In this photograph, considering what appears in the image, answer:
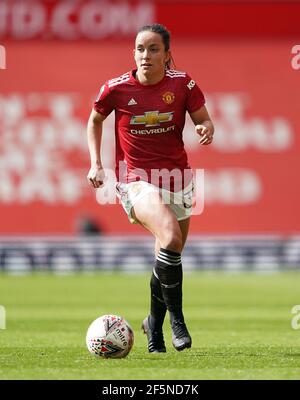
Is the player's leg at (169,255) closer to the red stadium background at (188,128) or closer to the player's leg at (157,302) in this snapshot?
the player's leg at (157,302)

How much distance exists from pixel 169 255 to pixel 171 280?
0.21 meters

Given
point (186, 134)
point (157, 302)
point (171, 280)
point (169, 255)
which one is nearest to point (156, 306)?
point (157, 302)

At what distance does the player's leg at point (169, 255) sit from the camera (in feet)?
28.4

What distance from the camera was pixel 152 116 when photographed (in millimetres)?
9102

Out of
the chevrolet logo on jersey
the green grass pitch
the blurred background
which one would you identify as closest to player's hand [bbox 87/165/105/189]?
the chevrolet logo on jersey

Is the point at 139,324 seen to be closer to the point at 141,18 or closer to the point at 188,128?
the point at 188,128

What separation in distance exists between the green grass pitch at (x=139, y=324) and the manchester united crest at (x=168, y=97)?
208 centimetres

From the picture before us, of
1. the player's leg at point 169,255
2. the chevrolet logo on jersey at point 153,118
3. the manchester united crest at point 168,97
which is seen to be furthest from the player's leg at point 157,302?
the manchester united crest at point 168,97

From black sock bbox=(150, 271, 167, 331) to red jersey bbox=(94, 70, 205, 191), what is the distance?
2.85 feet

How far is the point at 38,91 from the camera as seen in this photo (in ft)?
92.7

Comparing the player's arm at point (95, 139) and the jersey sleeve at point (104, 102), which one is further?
the jersey sleeve at point (104, 102)
